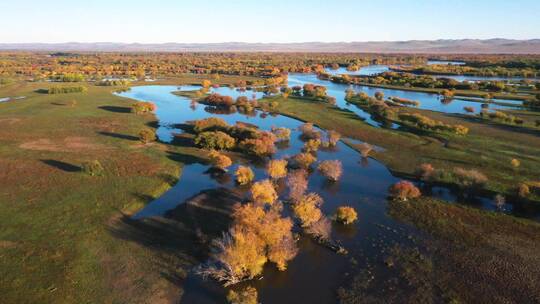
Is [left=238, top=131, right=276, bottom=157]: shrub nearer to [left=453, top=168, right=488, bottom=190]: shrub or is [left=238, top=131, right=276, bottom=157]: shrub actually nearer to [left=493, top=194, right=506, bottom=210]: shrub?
[left=453, top=168, right=488, bottom=190]: shrub

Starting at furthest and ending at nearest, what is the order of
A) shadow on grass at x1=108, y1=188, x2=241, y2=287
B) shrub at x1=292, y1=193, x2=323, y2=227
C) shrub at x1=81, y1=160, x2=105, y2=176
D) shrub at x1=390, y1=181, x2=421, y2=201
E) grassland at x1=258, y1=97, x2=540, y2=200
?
grassland at x1=258, y1=97, x2=540, y2=200 < shrub at x1=81, y1=160, x2=105, y2=176 < shrub at x1=390, y1=181, x2=421, y2=201 < shrub at x1=292, y1=193, x2=323, y2=227 < shadow on grass at x1=108, y1=188, x2=241, y2=287

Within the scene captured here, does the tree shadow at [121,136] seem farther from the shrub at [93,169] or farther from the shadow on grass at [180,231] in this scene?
the shadow on grass at [180,231]

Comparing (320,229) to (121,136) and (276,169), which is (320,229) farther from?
(121,136)

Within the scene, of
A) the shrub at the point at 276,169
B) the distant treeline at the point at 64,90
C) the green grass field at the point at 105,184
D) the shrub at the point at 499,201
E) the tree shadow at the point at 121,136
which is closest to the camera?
the green grass field at the point at 105,184

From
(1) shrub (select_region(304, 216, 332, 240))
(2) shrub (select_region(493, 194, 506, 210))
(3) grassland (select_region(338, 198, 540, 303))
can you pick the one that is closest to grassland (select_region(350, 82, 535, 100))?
(2) shrub (select_region(493, 194, 506, 210))

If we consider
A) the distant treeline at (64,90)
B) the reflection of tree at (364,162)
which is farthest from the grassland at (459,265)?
the distant treeline at (64,90)

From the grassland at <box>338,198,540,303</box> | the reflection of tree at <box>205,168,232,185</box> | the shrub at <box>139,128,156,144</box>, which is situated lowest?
the grassland at <box>338,198,540,303</box>

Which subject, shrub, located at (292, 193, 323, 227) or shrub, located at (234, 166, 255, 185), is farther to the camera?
shrub, located at (234, 166, 255, 185)
